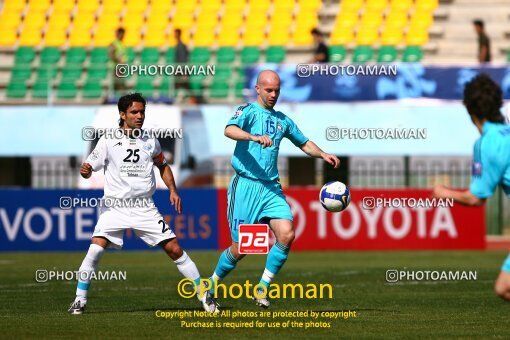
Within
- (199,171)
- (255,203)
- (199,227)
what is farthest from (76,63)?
(255,203)

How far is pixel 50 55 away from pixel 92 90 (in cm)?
246

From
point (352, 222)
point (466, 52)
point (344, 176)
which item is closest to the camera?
point (352, 222)

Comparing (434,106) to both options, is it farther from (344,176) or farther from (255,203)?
(255,203)

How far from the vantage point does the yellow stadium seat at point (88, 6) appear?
34250 millimetres

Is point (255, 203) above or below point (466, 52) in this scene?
below

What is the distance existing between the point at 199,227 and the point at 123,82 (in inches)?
274

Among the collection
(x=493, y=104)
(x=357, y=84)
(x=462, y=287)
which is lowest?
(x=462, y=287)

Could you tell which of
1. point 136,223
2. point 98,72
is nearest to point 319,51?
point 98,72

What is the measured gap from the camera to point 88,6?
3431 cm

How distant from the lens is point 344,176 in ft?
95.0

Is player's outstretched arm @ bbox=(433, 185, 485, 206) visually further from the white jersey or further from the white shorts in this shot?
the white jersey

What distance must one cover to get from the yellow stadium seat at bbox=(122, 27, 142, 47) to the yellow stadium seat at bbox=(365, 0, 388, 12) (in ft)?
21.6

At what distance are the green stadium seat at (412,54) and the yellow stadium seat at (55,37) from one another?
9.99 m

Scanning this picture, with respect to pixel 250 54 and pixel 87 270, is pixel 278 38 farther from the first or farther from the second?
pixel 87 270
